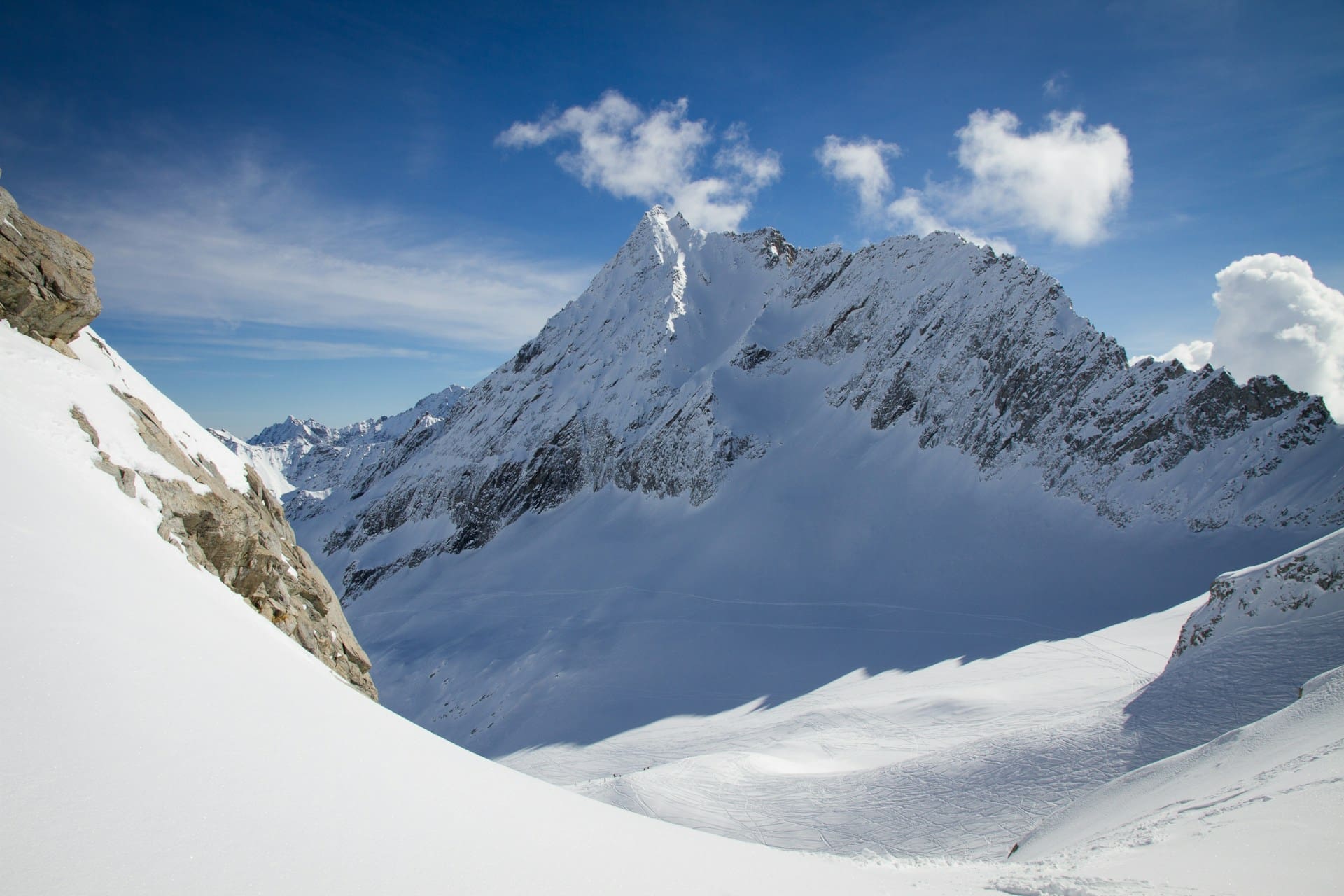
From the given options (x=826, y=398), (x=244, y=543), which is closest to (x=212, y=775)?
(x=244, y=543)

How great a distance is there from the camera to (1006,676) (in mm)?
26641

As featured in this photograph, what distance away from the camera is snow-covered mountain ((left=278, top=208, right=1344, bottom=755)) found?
1432 inches

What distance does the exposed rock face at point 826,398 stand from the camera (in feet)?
133

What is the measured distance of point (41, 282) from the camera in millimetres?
10109

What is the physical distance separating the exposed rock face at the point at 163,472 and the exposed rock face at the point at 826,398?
154ft

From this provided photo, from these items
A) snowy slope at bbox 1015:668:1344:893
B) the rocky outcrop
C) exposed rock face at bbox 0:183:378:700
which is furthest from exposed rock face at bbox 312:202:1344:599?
exposed rock face at bbox 0:183:378:700

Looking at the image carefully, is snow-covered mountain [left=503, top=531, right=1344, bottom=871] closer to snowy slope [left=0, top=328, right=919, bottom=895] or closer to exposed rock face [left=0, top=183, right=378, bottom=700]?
snowy slope [left=0, top=328, right=919, bottom=895]

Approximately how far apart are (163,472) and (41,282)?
3993 mm

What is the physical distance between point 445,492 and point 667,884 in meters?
88.7

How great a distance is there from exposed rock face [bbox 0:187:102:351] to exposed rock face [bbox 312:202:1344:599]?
50287mm

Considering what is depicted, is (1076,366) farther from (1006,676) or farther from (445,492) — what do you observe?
(445,492)

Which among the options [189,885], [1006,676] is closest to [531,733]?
[1006,676]

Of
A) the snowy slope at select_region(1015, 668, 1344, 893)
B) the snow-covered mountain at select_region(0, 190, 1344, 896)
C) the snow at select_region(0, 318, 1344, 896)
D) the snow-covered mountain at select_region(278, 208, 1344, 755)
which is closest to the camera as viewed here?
the snow at select_region(0, 318, 1344, 896)

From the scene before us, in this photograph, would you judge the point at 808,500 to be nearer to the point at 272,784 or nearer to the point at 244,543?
the point at 244,543
